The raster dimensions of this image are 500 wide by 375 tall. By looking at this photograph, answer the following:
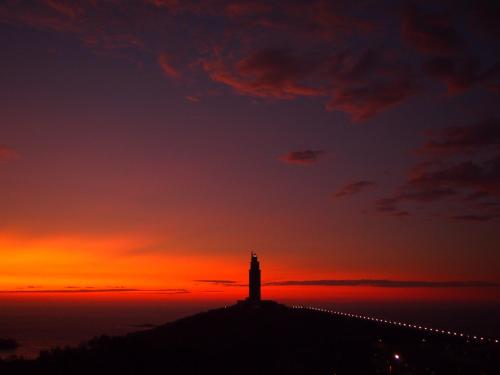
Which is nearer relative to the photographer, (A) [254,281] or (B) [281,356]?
(B) [281,356]

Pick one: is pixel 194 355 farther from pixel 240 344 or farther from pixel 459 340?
pixel 459 340

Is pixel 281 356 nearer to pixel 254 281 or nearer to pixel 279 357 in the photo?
pixel 279 357

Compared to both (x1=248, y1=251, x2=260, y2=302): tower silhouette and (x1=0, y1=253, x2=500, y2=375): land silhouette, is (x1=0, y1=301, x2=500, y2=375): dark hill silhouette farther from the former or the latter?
(x1=248, y1=251, x2=260, y2=302): tower silhouette

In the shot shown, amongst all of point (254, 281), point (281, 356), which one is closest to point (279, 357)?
point (281, 356)

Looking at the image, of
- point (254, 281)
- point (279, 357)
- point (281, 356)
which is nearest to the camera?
point (279, 357)

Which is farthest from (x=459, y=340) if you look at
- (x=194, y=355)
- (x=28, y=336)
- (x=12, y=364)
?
(x=28, y=336)

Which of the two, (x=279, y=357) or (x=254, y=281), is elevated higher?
(x=254, y=281)

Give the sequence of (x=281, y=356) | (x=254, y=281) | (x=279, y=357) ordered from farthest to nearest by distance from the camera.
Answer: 1. (x=254, y=281)
2. (x=281, y=356)
3. (x=279, y=357)

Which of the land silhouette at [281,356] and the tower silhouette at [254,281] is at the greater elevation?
the tower silhouette at [254,281]

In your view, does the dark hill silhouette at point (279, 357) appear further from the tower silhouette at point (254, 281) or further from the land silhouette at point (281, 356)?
the tower silhouette at point (254, 281)

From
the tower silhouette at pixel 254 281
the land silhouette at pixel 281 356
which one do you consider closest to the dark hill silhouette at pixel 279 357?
the land silhouette at pixel 281 356

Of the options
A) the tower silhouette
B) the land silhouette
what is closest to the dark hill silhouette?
the land silhouette
